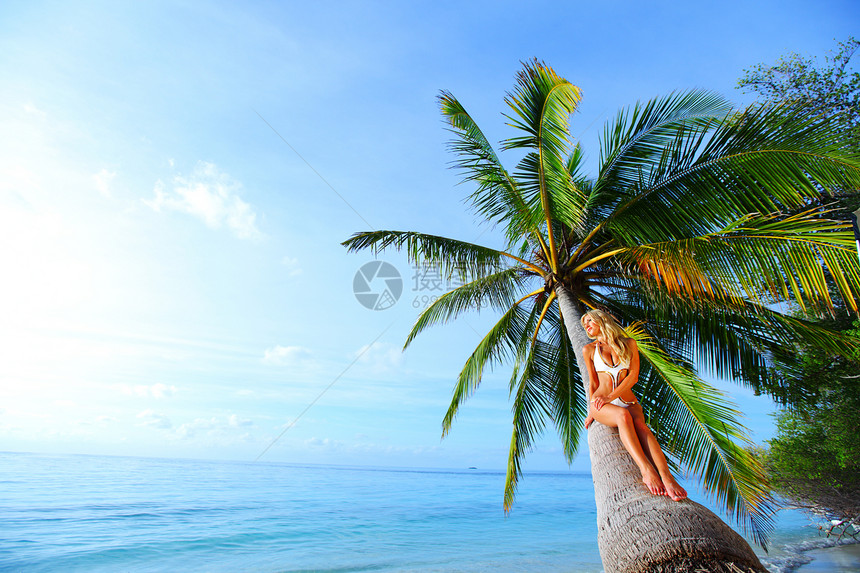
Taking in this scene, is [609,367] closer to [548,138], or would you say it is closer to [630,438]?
[630,438]

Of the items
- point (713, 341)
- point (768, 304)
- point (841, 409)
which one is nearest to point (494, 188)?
point (713, 341)

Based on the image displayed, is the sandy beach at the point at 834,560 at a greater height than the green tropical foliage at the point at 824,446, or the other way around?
the green tropical foliage at the point at 824,446

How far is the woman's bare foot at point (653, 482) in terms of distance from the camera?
11.0ft

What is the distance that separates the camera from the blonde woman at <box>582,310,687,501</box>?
3.50 metres

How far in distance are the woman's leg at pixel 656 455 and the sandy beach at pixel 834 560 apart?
36.9 ft

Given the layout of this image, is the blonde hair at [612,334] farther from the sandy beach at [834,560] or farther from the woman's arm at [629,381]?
the sandy beach at [834,560]

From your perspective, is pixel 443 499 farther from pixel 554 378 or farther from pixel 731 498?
pixel 731 498

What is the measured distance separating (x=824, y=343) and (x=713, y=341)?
1.31 meters

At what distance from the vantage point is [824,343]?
5.59 meters

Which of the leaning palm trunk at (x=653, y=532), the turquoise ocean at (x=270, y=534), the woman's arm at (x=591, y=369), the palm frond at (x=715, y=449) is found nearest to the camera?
the leaning palm trunk at (x=653, y=532)

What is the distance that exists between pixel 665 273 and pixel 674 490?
231 cm

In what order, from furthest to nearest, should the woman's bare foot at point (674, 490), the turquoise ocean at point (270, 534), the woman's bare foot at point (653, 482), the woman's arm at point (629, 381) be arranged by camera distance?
the turquoise ocean at point (270, 534)
the woman's arm at point (629, 381)
the woman's bare foot at point (653, 482)
the woman's bare foot at point (674, 490)

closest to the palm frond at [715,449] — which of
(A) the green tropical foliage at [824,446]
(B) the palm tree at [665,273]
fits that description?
(B) the palm tree at [665,273]

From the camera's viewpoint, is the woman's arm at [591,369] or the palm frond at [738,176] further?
the palm frond at [738,176]
